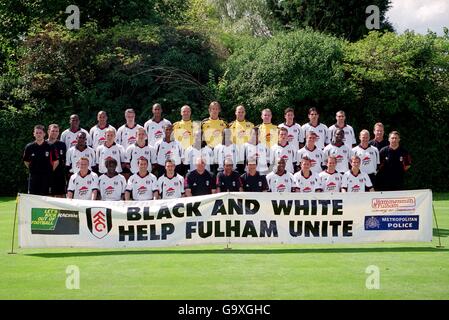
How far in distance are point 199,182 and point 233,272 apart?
4.25 metres

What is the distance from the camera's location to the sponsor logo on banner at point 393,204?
1246 cm

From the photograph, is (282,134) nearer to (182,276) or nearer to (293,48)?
(182,276)

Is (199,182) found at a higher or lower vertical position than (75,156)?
lower

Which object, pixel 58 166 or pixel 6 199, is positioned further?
pixel 6 199

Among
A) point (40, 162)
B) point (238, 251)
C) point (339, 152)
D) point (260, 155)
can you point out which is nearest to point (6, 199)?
point (40, 162)

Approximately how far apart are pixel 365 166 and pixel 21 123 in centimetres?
1412

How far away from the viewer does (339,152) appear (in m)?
15.3

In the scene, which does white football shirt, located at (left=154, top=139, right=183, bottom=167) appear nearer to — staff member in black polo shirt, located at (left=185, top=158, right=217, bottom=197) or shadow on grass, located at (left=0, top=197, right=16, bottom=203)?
staff member in black polo shirt, located at (left=185, top=158, right=217, bottom=197)

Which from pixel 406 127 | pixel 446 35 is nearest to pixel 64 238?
pixel 406 127

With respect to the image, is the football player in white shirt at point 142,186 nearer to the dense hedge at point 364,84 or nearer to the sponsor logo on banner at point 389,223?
the sponsor logo on banner at point 389,223

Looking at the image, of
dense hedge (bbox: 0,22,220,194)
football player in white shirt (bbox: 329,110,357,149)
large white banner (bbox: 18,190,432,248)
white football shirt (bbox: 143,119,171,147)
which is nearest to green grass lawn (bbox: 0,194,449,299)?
large white banner (bbox: 18,190,432,248)

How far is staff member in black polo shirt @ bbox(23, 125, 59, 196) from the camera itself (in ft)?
48.9

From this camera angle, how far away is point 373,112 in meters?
23.9

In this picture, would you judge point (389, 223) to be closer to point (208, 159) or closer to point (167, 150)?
point (208, 159)
